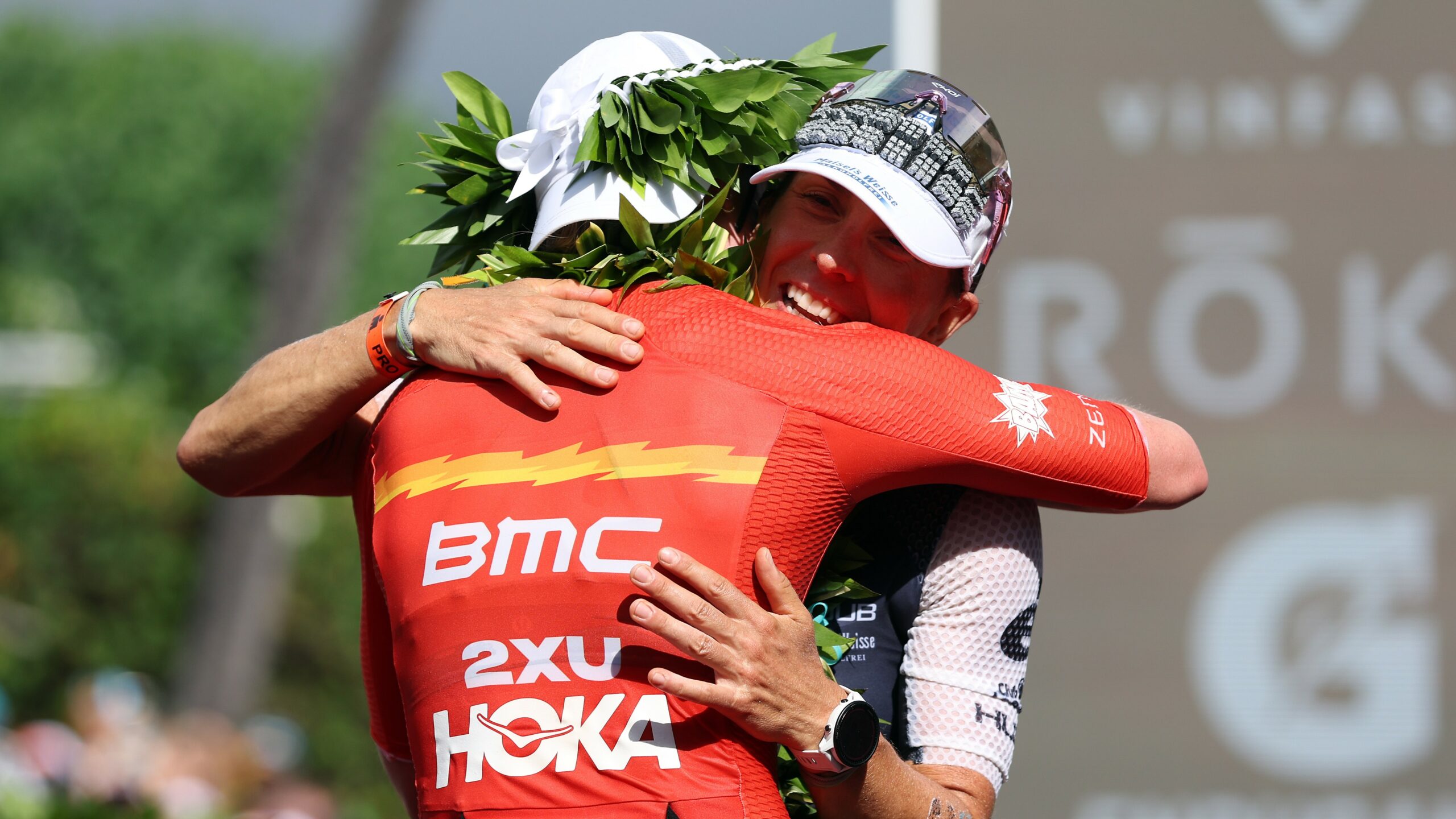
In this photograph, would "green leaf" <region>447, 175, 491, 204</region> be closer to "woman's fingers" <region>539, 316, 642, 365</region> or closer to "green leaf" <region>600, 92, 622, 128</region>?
"green leaf" <region>600, 92, 622, 128</region>

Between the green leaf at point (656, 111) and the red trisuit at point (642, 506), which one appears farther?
the green leaf at point (656, 111)

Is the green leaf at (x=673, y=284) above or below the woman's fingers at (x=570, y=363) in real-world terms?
above

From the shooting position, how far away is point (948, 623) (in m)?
2.12

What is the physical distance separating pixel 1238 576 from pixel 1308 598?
0.21 m

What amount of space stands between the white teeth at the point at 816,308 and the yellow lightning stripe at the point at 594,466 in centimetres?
39

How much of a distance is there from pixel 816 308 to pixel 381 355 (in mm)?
623

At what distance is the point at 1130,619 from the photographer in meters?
4.51

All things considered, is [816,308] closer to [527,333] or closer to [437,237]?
[527,333]

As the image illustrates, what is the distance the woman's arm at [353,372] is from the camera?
1.97 metres

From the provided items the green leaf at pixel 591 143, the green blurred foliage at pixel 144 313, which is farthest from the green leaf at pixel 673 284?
the green blurred foliage at pixel 144 313

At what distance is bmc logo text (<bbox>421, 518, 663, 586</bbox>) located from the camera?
1870 mm

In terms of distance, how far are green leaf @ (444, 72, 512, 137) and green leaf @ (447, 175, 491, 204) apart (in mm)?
107

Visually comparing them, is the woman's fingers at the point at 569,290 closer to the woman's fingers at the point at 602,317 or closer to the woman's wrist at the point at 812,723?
the woman's fingers at the point at 602,317

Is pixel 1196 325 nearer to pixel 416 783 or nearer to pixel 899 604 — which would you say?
pixel 899 604
